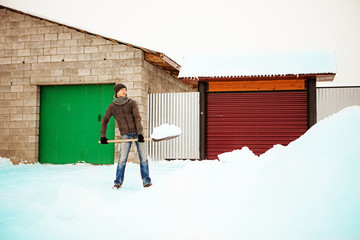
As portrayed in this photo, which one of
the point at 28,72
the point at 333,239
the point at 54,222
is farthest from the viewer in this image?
the point at 28,72

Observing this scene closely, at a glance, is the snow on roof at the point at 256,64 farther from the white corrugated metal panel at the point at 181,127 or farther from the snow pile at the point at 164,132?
the snow pile at the point at 164,132

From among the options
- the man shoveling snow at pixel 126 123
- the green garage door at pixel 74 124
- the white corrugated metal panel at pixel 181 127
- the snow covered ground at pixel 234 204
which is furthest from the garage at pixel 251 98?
the snow covered ground at pixel 234 204

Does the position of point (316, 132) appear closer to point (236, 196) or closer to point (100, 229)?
point (236, 196)

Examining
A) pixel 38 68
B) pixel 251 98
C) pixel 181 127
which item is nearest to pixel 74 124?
pixel 38 68

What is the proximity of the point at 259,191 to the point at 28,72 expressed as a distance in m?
8.85

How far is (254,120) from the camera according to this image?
30.1 feet

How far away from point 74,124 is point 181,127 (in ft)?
11.0

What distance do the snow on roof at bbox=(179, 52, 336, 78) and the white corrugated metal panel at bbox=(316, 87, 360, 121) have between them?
0.80 m

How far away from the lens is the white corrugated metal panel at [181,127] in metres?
9.41

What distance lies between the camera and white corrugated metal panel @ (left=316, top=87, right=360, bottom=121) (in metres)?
8.73

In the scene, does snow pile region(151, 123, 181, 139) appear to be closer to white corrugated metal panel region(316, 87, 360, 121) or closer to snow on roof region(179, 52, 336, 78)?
snow on roof region(179, 52, 336, 78)

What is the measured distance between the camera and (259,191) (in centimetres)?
375

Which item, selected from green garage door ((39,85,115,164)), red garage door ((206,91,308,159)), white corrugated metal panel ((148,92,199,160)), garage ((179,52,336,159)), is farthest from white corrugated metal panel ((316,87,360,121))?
green garage door ((39,85,115,164))

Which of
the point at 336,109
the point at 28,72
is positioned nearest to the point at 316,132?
the point at 336,109
